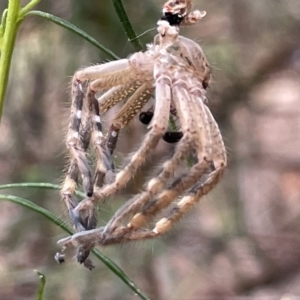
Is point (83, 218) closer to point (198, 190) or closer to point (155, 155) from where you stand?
point (198, 190)

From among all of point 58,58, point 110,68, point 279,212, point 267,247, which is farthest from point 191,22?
point 279,212

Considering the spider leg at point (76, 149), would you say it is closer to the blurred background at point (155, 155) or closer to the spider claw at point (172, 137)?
the spider claw at point (172, 137)

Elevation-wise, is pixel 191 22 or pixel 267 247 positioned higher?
pixel 191 22

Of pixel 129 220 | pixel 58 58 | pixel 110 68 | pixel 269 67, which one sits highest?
pixel 110 68

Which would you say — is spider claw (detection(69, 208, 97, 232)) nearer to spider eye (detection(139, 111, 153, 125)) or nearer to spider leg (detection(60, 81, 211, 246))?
spider leg (detection(60, 81, 211, 246))

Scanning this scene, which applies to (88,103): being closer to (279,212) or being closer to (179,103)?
(179,103)

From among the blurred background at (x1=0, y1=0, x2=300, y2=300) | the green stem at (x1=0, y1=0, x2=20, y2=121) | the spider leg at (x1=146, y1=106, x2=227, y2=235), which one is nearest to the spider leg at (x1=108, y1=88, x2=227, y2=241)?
the spider leg at (x1=146, y1=106, x2=227, y2=235)
